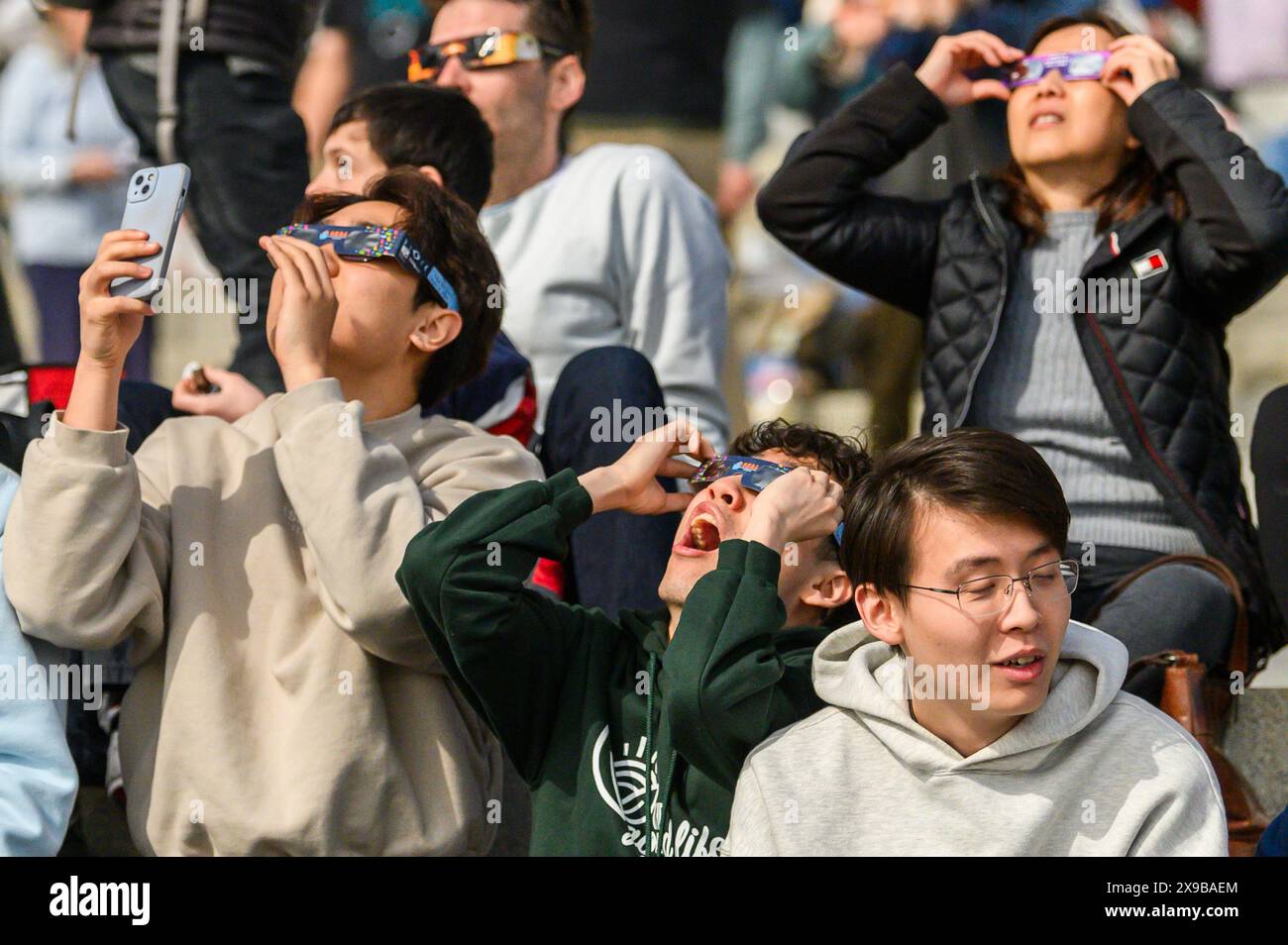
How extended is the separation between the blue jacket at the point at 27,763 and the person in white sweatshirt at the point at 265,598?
2.1 inches

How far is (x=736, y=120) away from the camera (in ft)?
22.6

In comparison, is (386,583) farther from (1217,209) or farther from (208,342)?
(208,342)

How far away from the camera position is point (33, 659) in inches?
121

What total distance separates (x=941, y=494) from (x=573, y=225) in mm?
1937

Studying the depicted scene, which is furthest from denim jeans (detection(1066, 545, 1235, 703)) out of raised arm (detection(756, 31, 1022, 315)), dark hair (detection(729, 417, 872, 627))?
raised arm (detection(756, 31, 1022, 315))

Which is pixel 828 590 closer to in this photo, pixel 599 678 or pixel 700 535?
pixel 700 535

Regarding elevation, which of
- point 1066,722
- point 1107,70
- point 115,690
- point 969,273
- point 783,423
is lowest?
point 115,690

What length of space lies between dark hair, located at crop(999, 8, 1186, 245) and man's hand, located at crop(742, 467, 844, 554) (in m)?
1.15

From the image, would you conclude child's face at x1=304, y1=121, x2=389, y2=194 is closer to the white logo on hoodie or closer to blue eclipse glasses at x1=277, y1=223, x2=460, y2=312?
blue eclipse glasses at x1=277, y1=223, x2=460, y2=312

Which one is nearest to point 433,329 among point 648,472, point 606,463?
point 606,463

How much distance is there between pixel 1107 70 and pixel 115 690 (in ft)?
7.56

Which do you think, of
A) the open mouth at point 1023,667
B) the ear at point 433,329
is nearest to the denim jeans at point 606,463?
the ear at point 433,329

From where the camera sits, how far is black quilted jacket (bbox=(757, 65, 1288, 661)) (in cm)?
372

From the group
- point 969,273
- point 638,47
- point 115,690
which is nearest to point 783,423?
point 969,273
